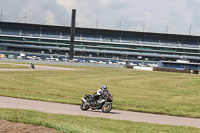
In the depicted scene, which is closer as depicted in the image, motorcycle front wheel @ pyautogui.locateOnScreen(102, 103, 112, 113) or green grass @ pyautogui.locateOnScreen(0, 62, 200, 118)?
motorcycle front wheel @ pyautogui.locateOnScreen(102, 103, 112, 113)

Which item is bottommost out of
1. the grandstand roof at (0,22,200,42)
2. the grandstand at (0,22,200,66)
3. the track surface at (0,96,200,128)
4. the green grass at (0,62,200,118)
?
the green grass at (0,62,200,118)

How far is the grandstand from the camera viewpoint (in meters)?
125

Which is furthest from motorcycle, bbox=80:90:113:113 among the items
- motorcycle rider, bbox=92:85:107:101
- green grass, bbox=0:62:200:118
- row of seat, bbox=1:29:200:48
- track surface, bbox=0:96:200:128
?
row of seat, bbox=1:29:200:48

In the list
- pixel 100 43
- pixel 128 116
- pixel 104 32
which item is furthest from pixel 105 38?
pixel 128 116

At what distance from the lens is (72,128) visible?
9359 millimetres

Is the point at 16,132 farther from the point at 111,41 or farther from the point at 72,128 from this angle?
the point at 111,41

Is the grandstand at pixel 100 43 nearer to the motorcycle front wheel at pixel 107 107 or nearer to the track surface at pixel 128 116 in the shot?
the track surface at pixel 128 116

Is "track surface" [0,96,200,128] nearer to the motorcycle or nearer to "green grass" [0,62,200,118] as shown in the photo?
the motorcycle

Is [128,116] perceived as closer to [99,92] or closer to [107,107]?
[107,107]

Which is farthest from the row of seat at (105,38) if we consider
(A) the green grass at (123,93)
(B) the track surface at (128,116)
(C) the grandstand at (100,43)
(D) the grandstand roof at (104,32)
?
(B) the track surface at (128,116)

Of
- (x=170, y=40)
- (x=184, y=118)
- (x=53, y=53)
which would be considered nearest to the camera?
(x=184, y=118)

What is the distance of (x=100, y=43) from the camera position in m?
127

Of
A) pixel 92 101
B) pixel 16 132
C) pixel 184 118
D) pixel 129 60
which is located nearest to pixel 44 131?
pixel 16 132

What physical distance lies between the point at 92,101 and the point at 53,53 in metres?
110
